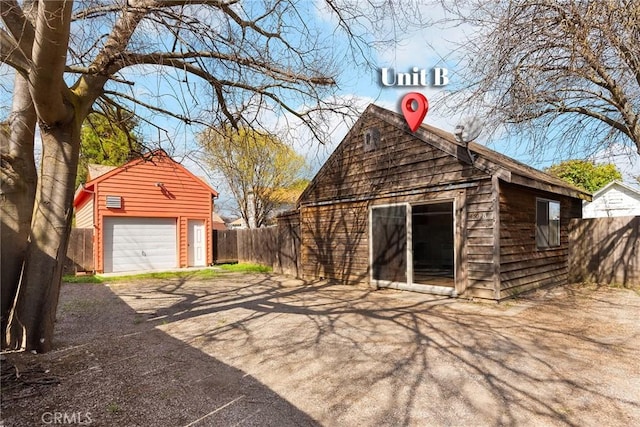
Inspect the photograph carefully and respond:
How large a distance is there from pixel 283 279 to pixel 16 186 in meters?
7.98

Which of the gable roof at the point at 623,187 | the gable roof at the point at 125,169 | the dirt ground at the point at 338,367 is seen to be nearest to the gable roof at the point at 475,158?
the dirt ground at the point at 338,367

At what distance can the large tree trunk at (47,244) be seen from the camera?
156 inches

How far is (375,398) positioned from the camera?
2.97 meters

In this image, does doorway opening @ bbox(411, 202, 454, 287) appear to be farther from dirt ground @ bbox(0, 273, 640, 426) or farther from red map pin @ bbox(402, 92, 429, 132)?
dirt ground @ bbox(0, 273, 640, 426)

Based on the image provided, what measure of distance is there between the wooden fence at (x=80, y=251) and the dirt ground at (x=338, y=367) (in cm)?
692

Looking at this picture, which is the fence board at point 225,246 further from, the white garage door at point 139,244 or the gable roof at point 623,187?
the gable roof at point 623,187

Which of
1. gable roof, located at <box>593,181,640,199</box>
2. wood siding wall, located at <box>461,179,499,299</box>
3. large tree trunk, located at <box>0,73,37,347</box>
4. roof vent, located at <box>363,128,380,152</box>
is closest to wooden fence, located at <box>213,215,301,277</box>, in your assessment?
roof vent, located at <box>363,128,380,152</box>

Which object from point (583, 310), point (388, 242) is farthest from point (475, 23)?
point (583, 310)

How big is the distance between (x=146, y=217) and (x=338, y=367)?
41.2 feet

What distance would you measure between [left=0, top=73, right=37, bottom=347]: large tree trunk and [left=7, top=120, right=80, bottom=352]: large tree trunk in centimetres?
8

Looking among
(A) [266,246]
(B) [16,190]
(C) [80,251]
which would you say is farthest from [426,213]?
(C) [80,251]

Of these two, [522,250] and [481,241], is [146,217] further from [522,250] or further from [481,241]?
[522,250]

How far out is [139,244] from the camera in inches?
540

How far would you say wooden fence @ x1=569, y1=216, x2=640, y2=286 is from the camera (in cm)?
848
